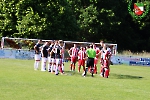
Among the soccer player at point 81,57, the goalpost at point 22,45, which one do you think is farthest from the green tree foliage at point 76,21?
the soccer player at point 81,57

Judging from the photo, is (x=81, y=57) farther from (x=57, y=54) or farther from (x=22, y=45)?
(x=22, y=45)

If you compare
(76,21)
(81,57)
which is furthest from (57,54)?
(76,21)

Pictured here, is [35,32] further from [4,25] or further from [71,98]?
[71,98]

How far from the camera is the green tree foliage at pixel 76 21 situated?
5625 cm

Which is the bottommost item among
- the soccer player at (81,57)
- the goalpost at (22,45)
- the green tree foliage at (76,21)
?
the soccer player at (81,57)

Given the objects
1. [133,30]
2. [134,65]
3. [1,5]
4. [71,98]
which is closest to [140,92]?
[71,98]

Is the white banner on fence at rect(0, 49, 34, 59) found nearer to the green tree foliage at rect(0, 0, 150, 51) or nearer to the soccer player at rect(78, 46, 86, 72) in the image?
the green tree foliage at rect(0, 0, 150, 51)

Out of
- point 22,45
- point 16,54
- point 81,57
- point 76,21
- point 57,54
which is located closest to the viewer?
A: point 57,54

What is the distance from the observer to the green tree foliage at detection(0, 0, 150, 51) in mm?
56250

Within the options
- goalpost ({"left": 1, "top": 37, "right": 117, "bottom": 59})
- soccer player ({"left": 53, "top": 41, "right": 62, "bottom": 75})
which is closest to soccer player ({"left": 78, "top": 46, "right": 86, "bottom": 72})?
soccer player ({"left": 53, "top": 41, "right": 62, "bottom": 75})

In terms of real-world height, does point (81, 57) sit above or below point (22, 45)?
below

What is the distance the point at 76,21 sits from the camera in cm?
6300

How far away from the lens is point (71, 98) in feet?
56.7

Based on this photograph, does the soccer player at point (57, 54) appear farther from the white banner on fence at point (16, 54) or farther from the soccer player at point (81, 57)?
the white banner on fence at point (16, 54)
